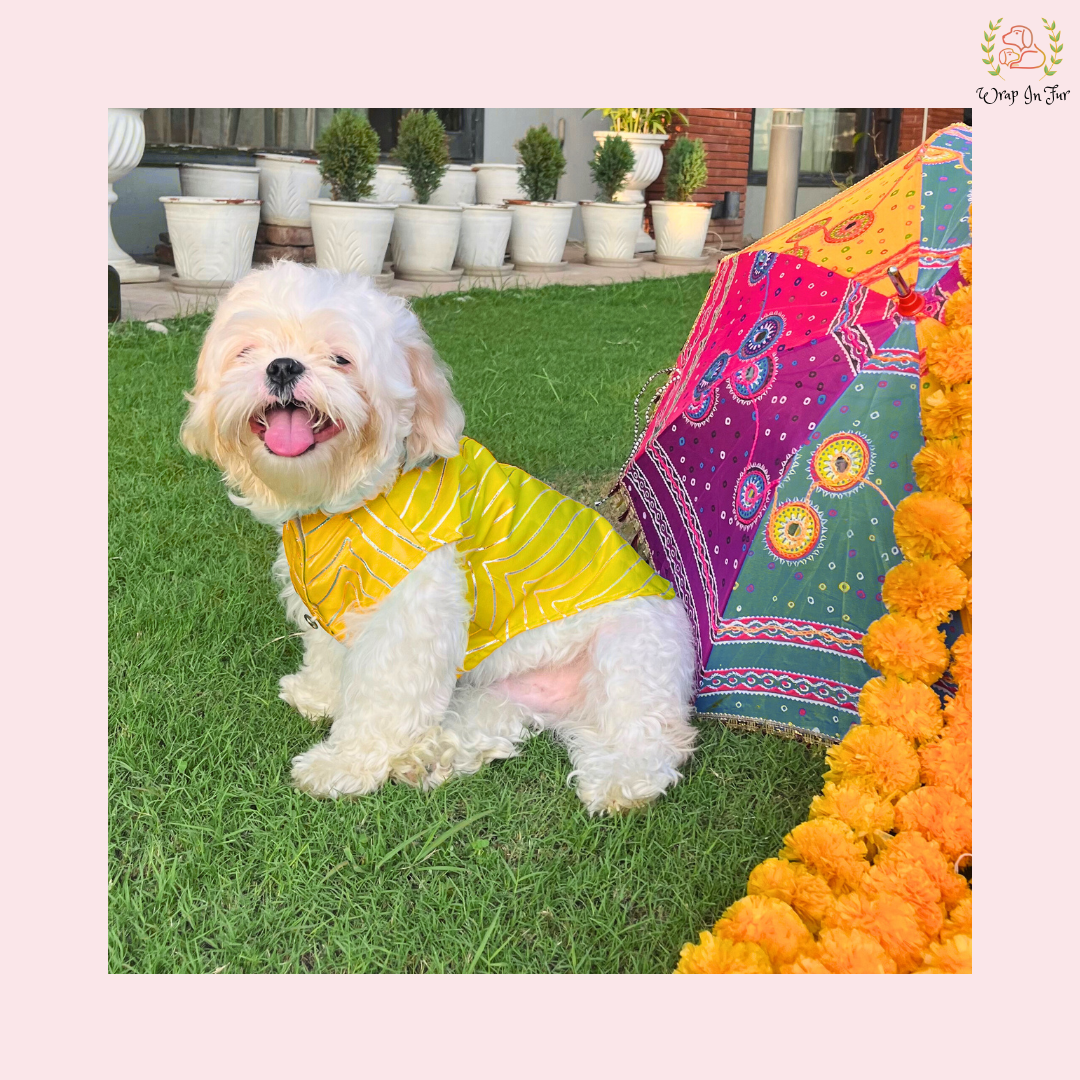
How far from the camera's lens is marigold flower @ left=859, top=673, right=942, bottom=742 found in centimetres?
211

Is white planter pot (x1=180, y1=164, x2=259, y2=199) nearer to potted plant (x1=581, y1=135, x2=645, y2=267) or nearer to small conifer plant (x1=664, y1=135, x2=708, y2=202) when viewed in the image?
potted plant (x1=581, y1=135, x2=645, y2=267)

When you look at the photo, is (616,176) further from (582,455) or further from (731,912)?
(731,912)

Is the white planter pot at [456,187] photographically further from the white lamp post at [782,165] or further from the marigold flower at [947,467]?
the marigold flower at [947,467]

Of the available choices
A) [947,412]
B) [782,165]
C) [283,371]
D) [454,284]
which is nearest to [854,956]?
[947,412]

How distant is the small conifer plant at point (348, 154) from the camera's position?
7.83 metres

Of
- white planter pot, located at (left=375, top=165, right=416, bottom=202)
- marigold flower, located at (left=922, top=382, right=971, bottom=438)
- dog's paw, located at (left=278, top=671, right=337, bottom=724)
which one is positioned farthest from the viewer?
white planter pot, located at (left=375, top=165, right=416, bottom=202)

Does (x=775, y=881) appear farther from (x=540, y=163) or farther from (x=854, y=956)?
(x=540, y=163)

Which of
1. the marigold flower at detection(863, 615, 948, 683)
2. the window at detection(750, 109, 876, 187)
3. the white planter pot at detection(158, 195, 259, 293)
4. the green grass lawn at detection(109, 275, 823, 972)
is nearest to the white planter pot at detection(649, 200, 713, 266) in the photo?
the window at detection(750, 109, 876, 187)

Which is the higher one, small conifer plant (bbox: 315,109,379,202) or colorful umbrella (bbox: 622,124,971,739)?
small conifer plant (bbox: 315,109,379,202)

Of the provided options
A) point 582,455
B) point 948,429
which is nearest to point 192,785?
point 948,429

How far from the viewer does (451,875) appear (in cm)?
228

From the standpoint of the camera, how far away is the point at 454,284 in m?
9.08

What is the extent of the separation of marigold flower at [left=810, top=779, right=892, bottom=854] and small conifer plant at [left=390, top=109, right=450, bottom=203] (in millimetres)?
7759

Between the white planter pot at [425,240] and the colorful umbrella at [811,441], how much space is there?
6.39 metres
